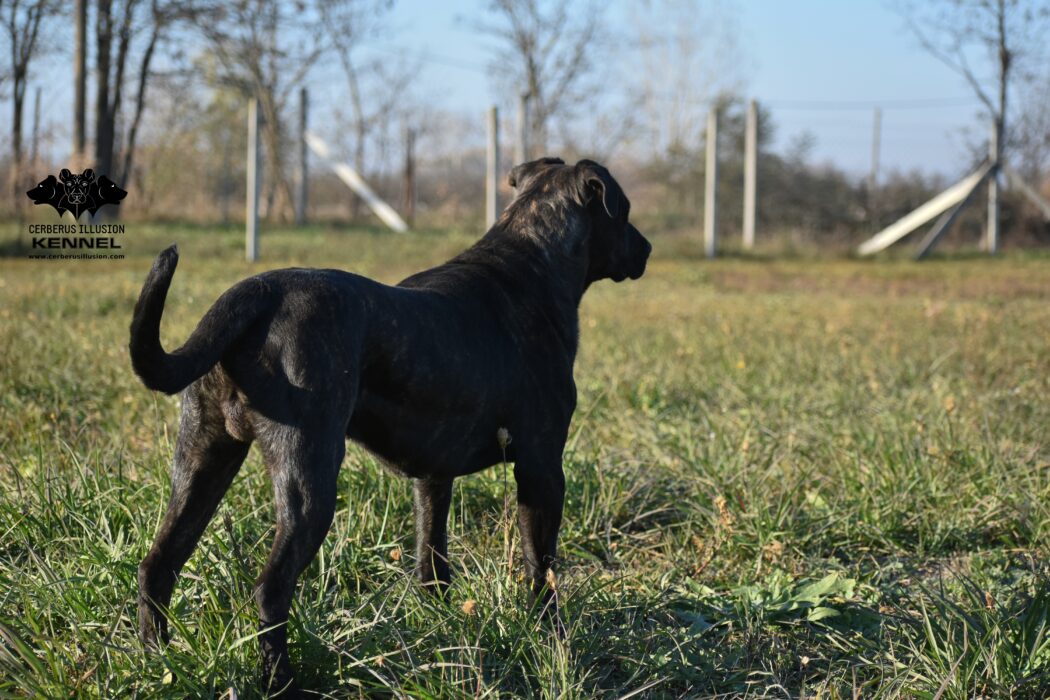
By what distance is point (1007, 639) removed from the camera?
2572 millimetres

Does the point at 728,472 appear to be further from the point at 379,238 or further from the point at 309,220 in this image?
the point at 309,220

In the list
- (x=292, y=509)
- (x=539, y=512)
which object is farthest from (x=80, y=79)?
(x=292, y=509)

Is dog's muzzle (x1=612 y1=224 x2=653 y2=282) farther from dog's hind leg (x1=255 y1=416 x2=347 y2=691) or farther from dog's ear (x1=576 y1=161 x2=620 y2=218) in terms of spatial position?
dog's hind leg (x1=255 y1=416 x2=347 y2=691)

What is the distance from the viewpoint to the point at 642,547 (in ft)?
11.8

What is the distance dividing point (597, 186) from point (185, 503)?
60.8 inches

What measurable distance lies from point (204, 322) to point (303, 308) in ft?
0.67

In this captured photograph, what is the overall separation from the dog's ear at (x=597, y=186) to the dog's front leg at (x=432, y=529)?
97 cm

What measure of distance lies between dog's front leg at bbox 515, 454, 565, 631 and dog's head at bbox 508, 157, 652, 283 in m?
0.75

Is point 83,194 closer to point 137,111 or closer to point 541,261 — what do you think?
point 541,261

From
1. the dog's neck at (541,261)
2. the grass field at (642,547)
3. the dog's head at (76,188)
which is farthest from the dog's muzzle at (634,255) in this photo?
the dog's head at (76,188)

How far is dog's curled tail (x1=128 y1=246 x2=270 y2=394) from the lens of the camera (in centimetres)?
207

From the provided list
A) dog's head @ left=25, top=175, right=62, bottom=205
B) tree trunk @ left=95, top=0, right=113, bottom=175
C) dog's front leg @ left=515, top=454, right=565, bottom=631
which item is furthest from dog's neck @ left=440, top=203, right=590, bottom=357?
tree trunk @ left=95, top=0, right=113, bottom=175

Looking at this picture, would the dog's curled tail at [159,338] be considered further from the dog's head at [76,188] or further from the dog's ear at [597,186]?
the dog's head at [76,188]

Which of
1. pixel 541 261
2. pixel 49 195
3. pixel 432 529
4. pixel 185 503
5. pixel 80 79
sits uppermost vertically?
pixel 80 79
